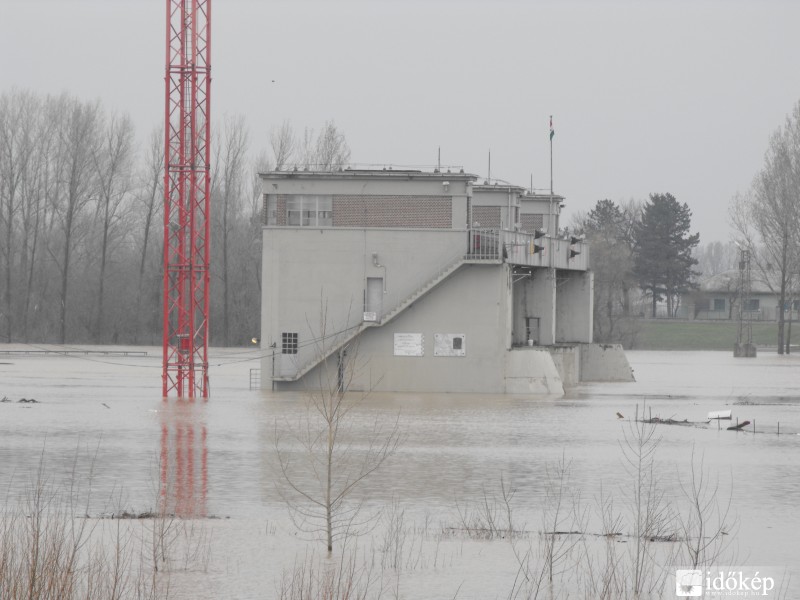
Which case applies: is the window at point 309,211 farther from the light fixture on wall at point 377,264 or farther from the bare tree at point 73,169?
the bare tree at point 73,169

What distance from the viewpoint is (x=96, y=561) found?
16906mm

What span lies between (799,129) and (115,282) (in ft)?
202

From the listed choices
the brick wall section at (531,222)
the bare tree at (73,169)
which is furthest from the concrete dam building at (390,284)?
the bare tree at (73,169)

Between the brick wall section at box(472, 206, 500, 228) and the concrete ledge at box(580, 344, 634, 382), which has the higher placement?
the brick wall section at box(472, 206, 500, 228)

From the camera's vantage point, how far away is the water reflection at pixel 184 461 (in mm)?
24531

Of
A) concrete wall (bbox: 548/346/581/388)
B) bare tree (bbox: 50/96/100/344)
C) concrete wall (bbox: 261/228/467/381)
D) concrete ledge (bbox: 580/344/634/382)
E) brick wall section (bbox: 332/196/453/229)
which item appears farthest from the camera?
bare tree (bbox: 50/96/100/344)

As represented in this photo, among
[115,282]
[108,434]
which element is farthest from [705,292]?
[108,434]

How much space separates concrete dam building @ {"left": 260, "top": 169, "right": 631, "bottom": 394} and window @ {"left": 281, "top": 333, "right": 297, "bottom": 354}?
0.04m

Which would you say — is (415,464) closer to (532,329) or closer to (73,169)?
(532,329)

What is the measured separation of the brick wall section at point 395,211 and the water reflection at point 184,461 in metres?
10.7

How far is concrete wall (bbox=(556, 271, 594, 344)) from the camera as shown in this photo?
74562 millimetres

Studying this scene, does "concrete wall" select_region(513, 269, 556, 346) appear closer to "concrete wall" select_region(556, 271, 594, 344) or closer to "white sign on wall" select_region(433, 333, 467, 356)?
"concrete wall" select_region(556, 271, 594, 344)

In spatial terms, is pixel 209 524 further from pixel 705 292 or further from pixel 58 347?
pixel 705 292

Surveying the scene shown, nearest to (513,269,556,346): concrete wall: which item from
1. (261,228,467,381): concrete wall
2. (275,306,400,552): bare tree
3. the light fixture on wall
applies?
(261,228,467,381): concrete wall
